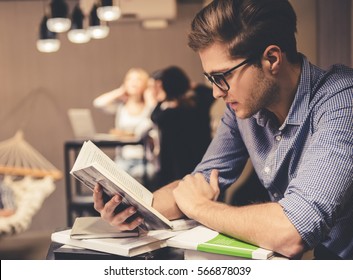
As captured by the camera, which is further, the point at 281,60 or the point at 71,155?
the point at 71,155

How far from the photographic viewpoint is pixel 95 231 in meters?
1.16

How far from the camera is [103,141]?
4039 millimetres

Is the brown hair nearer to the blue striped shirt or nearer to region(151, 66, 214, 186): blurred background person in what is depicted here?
the blue striped shirt

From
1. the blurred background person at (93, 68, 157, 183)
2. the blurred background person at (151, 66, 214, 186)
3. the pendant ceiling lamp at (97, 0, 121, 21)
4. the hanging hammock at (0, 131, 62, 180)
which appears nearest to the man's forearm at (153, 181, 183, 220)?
the blurred background person at (151, 66, 214, 186)

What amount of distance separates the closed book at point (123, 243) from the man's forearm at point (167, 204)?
155mm

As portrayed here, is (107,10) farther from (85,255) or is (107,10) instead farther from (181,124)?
Answer: (85,255)

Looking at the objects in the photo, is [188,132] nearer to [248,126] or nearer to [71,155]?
[248,126]

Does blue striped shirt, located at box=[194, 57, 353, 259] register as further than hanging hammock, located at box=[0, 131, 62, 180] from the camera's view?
No

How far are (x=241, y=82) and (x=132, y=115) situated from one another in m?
3.73

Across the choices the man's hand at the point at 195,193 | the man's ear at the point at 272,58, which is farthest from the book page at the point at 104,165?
the man's ear at the point at 272,58

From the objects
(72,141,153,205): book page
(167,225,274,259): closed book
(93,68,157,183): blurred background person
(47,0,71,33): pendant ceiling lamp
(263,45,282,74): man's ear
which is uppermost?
(263,45,282,74): man's ear

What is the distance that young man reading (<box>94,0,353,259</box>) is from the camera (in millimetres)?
1069
